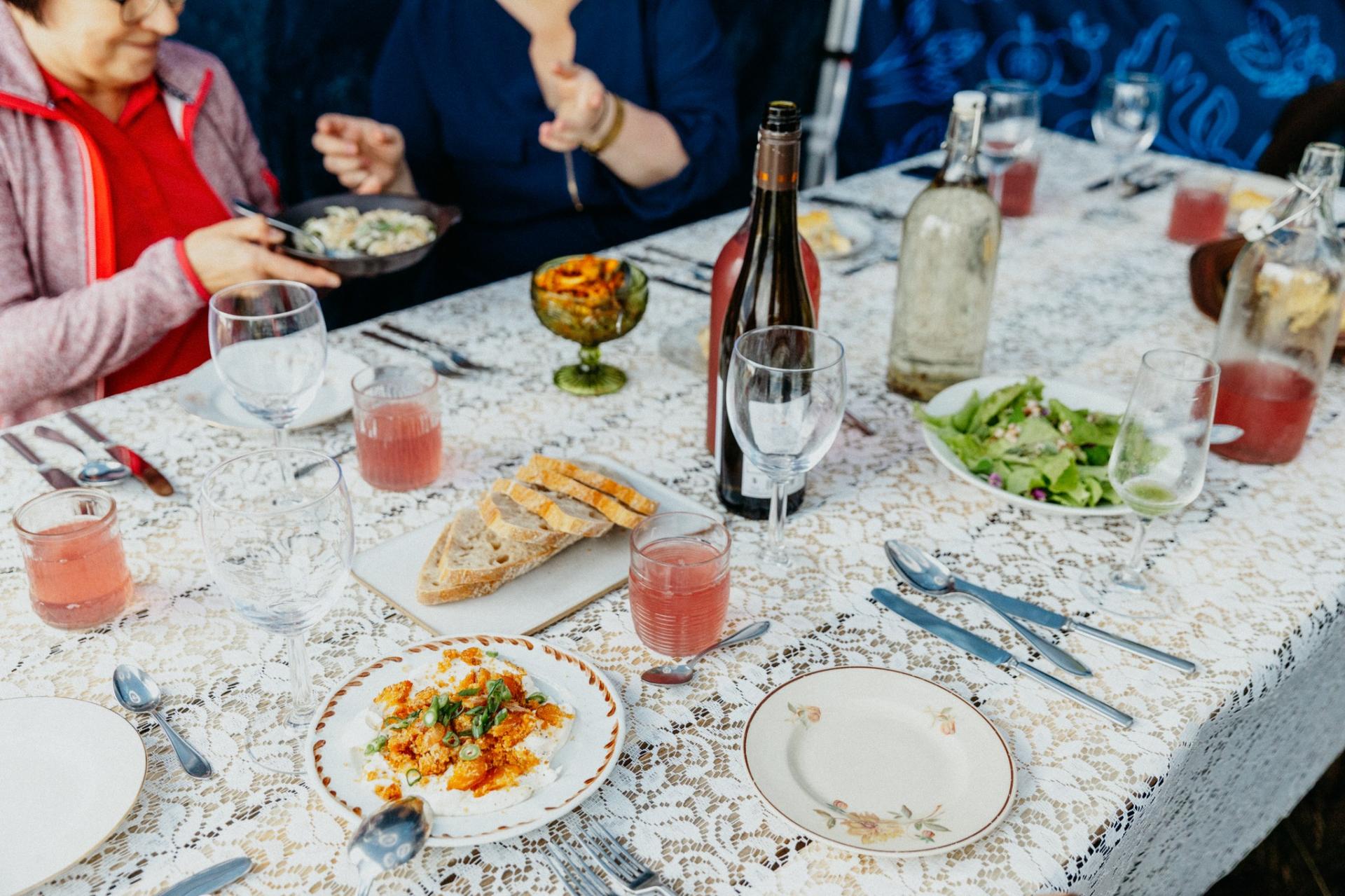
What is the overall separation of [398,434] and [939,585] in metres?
0.60

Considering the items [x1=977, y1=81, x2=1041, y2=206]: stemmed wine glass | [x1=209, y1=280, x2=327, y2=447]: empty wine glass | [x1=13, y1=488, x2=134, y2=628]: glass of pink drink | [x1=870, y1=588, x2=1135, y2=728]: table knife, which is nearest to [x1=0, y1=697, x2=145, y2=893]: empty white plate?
[x1=13, y1=488, x2=134, y2=628]: glass of pink drink

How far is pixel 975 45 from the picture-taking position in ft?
12.4

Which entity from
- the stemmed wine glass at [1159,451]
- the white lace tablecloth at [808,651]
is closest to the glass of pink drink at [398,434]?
the white lace tablecloth at [808,651]

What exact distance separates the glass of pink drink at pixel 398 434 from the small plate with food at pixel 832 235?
847mm

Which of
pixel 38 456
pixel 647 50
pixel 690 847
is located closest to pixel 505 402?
pixel 38 456

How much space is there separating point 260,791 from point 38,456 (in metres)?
0.66

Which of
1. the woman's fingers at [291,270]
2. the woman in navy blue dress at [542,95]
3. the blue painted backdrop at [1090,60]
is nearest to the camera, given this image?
the woman's fingers at [291,270]

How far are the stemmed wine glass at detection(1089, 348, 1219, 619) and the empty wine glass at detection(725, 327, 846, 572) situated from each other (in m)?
0.29

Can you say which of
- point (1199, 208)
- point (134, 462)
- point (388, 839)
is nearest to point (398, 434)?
point (134, 462)

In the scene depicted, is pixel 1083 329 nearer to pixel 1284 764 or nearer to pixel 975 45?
pixel 1284 764

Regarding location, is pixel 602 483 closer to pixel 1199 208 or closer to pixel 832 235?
pixel 832 235

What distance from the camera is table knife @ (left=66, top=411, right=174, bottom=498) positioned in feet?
3.92

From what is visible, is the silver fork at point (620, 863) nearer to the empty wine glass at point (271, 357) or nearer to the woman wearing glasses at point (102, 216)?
the empty wine glass at point (271, 357)

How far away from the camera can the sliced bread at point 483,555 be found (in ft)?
3.31
